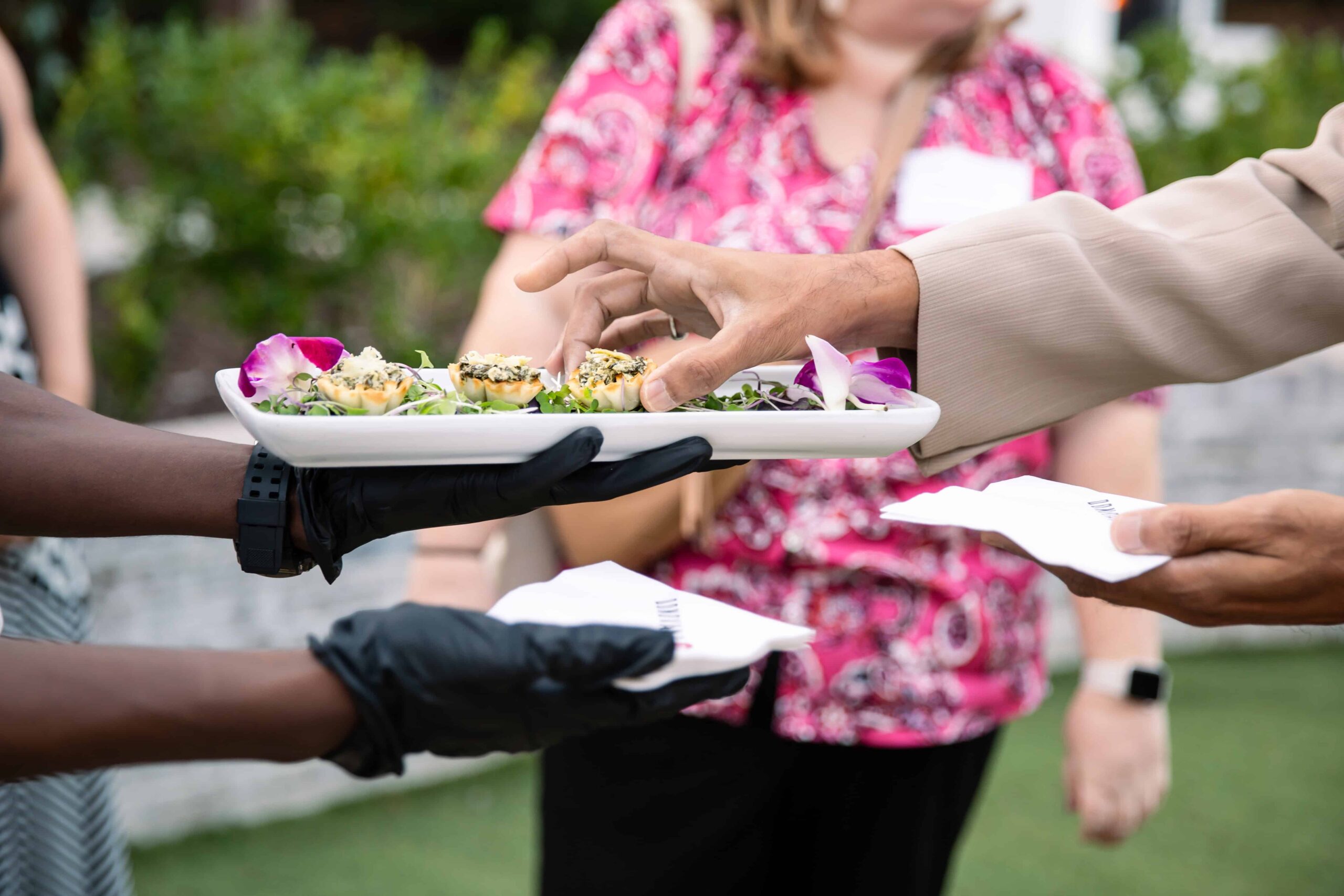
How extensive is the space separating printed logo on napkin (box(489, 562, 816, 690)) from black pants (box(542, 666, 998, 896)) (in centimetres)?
68

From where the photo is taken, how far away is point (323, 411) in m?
0.98

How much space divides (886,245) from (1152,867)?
82.2 inches

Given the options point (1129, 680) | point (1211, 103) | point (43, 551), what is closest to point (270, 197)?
point (43, 551)

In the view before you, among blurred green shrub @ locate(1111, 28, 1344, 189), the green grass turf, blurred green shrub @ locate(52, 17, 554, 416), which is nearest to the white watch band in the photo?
the green grass turf

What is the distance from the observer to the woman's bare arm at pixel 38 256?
1.87m

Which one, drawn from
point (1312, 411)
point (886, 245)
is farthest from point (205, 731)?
point (1312, 411)

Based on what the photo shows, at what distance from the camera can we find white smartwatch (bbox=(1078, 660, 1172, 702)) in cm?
162

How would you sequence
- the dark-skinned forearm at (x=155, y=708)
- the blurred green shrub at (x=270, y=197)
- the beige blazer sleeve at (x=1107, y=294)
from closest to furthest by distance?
the dark-skinned forearm at (x=155, y=708) < the beige blazer sleeve at (x=1107, y=294) < the blurred green shrub at (x=270, y=197)

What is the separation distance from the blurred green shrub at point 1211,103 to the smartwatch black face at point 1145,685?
312cm

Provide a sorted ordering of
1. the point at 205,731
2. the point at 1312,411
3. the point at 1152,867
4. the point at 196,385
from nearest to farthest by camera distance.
Answer: the point at 205,731 → the point at 1152,867 → the point at 196,385 → the point at 1312,411

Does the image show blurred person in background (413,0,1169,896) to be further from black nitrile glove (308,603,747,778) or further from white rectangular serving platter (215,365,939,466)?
black nitrile glove (308,603,747,778)

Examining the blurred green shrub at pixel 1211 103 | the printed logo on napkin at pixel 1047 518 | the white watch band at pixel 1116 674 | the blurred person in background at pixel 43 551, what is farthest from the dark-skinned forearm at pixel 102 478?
the blurred green shrub at pixel 1211 103

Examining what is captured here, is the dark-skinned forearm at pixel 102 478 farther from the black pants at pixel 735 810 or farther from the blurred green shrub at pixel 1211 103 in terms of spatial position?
the blurred green shrub at pixel 1211 103

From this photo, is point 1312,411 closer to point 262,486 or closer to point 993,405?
point 993,405
